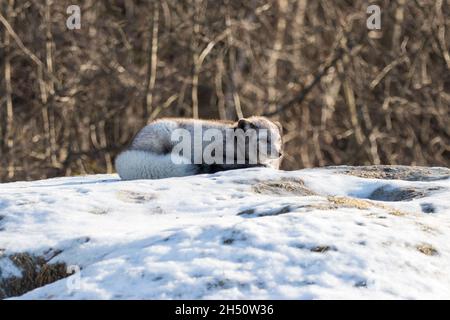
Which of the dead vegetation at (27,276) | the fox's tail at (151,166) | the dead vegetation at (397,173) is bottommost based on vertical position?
the dead vegetation at (27,276)

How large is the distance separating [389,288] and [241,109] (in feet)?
43.3

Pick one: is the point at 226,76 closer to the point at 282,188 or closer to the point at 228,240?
the point at 282,188

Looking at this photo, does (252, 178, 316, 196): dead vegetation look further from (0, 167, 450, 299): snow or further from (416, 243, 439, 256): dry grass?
(416, 243, 439, 256): dry grass

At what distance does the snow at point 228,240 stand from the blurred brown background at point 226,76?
9073 millimetres

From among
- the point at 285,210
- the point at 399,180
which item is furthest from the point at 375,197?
the point at 285,210

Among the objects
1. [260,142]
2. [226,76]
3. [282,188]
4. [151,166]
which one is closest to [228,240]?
[282,188]

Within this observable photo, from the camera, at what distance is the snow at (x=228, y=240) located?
551 cm

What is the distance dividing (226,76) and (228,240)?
12070 mm

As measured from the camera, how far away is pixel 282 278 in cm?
553

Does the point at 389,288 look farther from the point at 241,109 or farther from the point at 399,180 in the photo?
the point at 241,109

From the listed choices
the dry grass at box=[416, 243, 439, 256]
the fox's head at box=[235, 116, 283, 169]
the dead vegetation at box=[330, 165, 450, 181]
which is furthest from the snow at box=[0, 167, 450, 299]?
the fox's head at box=[235, 116, 283, 169]

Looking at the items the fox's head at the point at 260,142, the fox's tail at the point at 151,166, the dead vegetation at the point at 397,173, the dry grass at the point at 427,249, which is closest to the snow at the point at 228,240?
the dry grass at the point at 427,249

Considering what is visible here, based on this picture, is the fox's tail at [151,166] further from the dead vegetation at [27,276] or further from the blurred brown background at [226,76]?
the blurred brown background at [226,76]

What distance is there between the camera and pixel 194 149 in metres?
8.95
